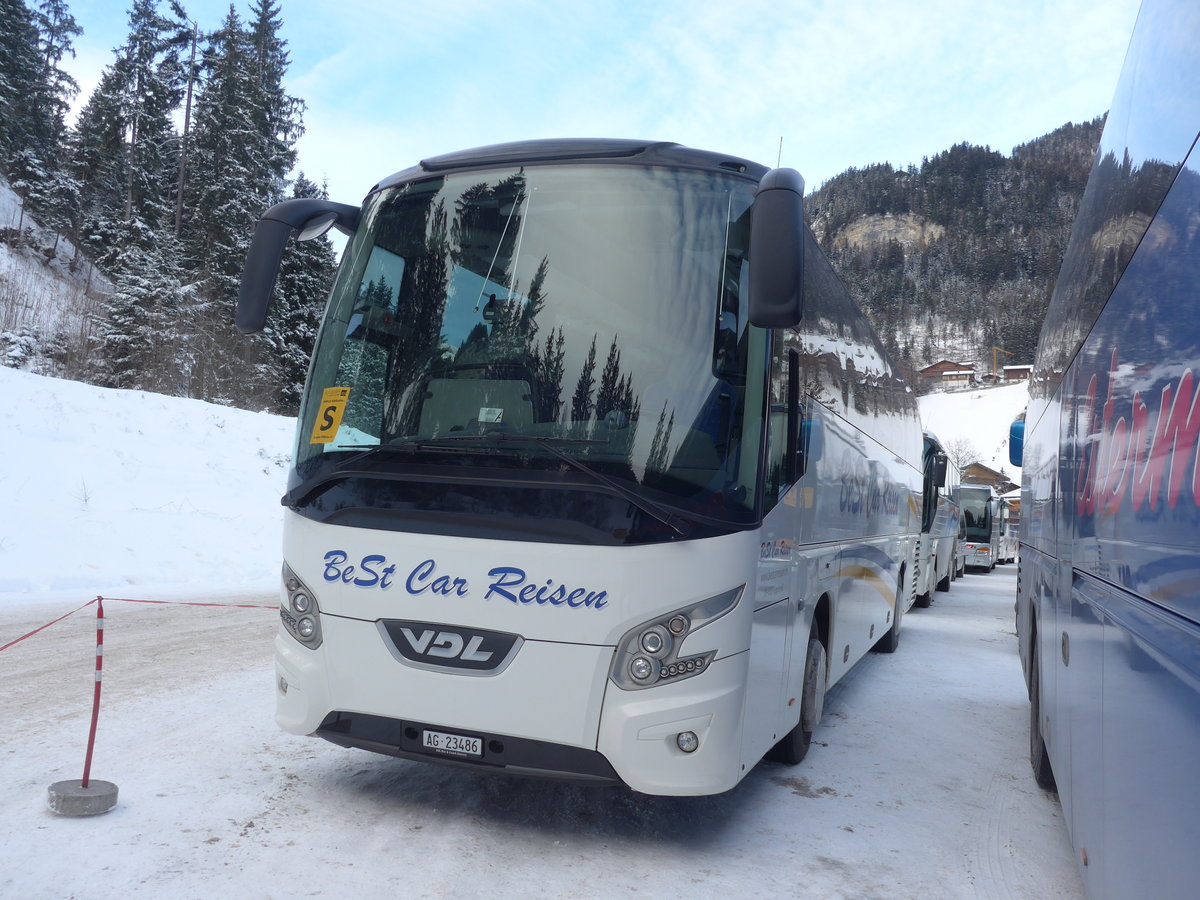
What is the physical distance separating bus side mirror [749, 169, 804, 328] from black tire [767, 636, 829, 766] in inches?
108

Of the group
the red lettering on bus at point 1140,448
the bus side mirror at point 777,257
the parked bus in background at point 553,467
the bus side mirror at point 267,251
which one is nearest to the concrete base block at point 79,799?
the parked bus in background at point 553,467

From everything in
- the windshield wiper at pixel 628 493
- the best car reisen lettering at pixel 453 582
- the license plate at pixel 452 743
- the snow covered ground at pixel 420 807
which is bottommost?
the snow covered ground at pixel 420 807

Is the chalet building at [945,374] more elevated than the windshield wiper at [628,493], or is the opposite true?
the chalet building at [945,374]

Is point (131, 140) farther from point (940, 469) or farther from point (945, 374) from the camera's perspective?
point (945, 374)

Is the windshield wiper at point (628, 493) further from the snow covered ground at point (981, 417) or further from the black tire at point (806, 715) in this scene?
the snow covered ground at point (981, 417)

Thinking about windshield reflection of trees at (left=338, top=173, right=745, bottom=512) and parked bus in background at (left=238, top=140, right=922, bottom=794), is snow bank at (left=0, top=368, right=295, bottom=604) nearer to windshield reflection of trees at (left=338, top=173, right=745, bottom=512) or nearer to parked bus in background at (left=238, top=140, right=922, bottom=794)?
parked bus in background at (left=238, top=140, right=922, bottom=794)

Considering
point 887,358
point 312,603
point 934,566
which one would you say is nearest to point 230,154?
point 934,566

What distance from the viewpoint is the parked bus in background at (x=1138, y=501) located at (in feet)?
6.58

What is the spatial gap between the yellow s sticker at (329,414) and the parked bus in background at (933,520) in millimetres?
11566

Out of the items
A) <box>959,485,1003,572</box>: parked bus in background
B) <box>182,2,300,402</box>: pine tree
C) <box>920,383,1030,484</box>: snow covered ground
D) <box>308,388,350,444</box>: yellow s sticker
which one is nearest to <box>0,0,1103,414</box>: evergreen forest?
<box>182,2,300,402</box>: pine tree

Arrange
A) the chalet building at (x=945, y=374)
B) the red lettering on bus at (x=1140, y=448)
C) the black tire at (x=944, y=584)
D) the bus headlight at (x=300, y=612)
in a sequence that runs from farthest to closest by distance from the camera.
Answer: the chalet building at (x=945, y=374)
the black tire at (x=944, y=584)
the bus headlight at (x=300, y=612)
the red lettering on bus at (x=1140, y=448)

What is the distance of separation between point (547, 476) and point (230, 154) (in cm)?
4384

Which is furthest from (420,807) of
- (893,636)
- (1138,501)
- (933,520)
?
(933,520)

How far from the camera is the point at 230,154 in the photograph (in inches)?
1674
